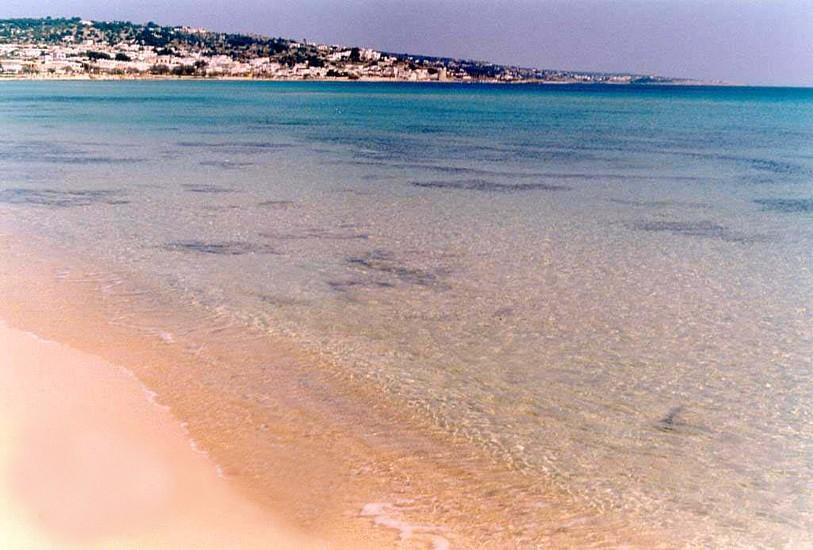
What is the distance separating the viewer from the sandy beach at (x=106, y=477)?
17.1 feet

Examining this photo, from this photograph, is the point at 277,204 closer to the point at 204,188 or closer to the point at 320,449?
the point at 204,188

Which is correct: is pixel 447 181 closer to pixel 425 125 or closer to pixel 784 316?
pixel 784 316

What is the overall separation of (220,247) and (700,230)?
831 centimetres

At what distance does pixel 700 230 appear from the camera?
1579cm

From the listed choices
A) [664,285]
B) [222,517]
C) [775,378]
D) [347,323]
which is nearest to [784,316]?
[664,285]

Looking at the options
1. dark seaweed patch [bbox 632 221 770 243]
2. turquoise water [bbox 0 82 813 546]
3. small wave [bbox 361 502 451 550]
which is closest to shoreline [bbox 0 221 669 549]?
small wave [bbox 361 502 451 550]

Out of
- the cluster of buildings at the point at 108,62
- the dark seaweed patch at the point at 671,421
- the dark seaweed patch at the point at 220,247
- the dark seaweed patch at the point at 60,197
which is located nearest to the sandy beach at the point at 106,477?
the dark seaweed patch at the point at 671,421

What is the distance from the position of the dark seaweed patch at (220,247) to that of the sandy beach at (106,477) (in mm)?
5416

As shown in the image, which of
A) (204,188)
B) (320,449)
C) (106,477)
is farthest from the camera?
(204,188)

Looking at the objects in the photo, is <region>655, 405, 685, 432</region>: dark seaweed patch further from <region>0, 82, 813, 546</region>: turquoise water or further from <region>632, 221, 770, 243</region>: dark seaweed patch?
<region>632, 221, 770, 243</region>: dark seaweed patch

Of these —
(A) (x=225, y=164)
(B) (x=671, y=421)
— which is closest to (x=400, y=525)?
(B) (x=671, y=421)

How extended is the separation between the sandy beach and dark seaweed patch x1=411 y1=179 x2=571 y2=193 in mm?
13963

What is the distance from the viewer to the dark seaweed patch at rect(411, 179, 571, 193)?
2095cm

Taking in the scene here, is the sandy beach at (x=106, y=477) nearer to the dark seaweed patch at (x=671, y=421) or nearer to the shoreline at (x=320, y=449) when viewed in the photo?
the shoreline at (x=320, y=449)
